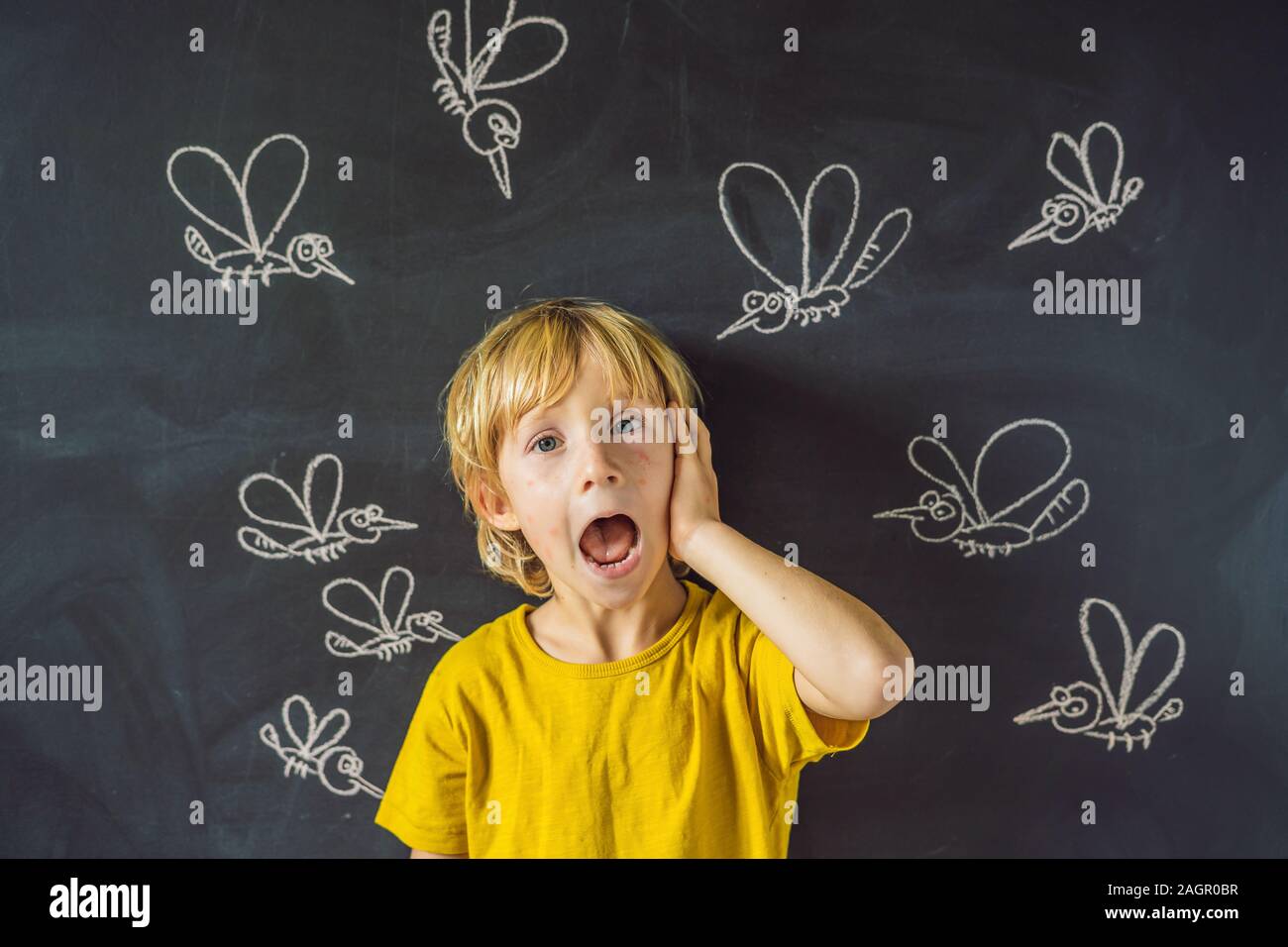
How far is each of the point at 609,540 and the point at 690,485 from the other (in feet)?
0.35

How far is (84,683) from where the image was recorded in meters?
1.18

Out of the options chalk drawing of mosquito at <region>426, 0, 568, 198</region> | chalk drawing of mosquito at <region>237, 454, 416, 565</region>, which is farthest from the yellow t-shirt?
chalk drawing of mosquito at <region>426, 0, 568, 198</region>

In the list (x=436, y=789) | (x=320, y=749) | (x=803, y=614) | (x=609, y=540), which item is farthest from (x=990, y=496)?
(x=320, y=749)

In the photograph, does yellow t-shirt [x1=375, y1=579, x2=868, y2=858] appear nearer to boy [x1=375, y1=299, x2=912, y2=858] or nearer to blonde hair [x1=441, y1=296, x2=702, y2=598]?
boy [x1=375, y1=299, x2=912, y2=858]

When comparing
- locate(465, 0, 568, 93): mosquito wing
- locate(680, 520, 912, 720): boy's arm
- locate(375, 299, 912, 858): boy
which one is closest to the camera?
locate(680, 520, 912, 720): boy's arm

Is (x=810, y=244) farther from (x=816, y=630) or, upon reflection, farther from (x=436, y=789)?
(x=436, y=789)

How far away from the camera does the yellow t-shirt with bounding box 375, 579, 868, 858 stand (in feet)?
3.38

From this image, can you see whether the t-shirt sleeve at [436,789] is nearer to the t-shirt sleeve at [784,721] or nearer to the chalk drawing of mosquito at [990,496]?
the t-shirt sleeve at [784,721]

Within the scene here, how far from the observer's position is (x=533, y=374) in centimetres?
102

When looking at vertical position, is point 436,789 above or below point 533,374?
below

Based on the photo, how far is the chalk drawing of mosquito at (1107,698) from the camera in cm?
118

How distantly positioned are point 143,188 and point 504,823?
879 mm

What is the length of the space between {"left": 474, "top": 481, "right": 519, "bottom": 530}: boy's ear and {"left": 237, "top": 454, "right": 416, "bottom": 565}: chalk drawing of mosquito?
13 cm

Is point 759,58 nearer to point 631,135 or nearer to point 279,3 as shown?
point 631,135
